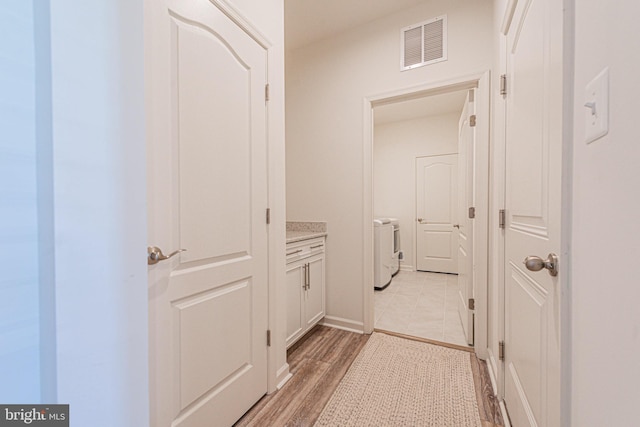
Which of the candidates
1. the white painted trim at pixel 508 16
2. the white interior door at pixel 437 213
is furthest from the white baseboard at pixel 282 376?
the white interior door at pixel 437 213

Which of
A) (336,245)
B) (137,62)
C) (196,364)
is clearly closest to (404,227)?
(336,245)

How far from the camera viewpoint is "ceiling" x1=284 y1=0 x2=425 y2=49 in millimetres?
2121

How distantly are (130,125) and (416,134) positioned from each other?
4.69 meters

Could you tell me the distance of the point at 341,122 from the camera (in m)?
2.41

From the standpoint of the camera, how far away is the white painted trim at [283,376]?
161 cm

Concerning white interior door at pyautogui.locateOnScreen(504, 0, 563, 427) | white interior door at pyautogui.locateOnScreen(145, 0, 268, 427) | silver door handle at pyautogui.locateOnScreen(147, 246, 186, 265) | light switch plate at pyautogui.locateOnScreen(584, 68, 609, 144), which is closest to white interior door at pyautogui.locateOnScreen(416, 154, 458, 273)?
white interior door at pyautogui.locateOnScreen(504, 0, 563, 427)

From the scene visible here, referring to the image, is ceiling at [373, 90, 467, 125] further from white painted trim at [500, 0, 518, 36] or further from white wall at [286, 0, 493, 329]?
white painted trim at [500, 0, 518, 36]

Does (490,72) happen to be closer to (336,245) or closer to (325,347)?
(336,245)

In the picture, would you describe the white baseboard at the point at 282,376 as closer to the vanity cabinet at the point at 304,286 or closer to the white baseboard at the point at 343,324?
the vanity cabinet at the point at 304,286

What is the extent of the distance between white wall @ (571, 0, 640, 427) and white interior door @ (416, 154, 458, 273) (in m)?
3.89

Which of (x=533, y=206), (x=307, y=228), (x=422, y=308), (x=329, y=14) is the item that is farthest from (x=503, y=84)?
(x=422, y=308)

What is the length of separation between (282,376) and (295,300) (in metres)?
0.52

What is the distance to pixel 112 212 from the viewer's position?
438mm

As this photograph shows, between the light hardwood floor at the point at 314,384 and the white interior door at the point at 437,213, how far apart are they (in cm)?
265
